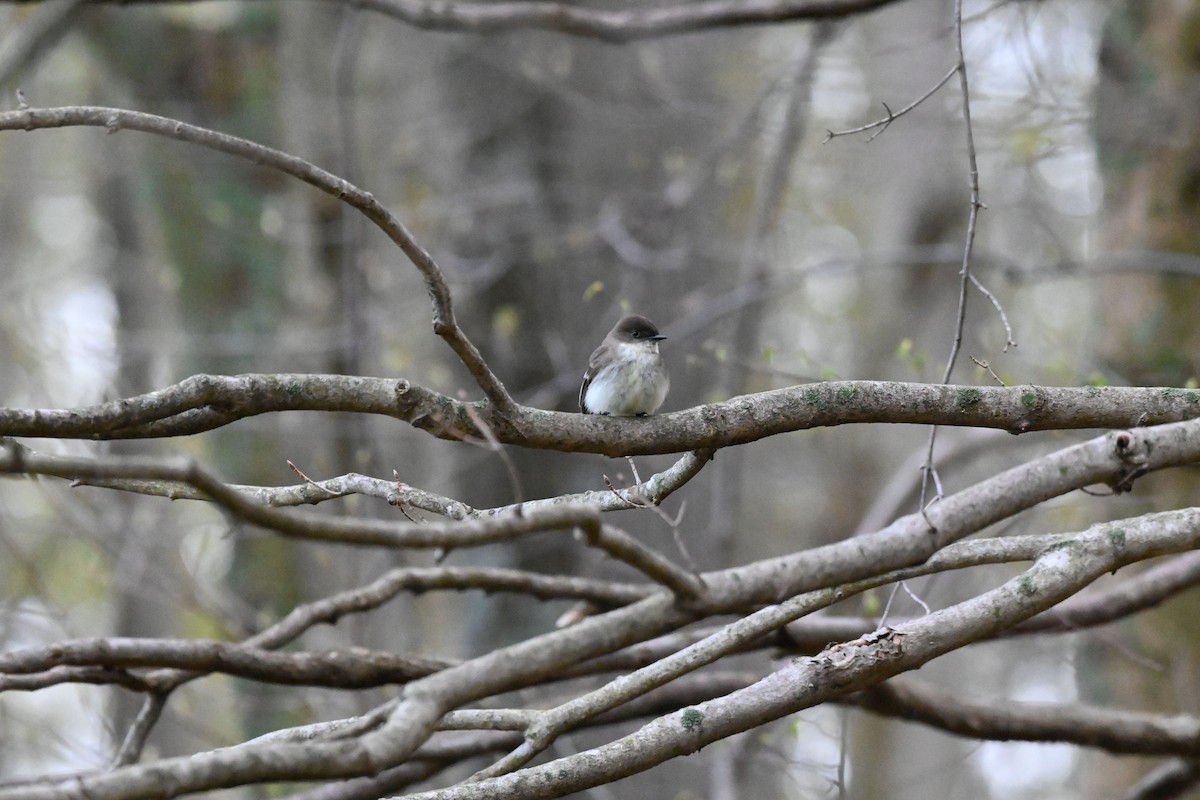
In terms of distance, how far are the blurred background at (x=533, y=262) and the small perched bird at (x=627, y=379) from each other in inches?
33.5

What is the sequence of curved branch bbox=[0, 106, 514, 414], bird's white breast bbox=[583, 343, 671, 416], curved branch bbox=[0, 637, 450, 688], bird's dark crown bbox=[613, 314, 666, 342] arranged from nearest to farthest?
curved branch bbox=[0, 106, 514, 414] → curved branch bbox=[0, 637, 450, 688] → bird's white breast bbox=[583, 343, 671, 416] → bird's dark crown bbox=[613, 314, 666, 342]

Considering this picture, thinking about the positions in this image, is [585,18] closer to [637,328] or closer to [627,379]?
[637,328]

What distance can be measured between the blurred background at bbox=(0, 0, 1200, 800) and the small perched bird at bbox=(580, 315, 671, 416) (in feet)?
2.79

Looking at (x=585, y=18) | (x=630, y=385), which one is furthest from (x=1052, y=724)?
(x=585, y=18)

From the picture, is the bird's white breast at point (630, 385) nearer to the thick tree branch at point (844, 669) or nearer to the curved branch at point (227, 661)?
the curved branch at point (227, 661)

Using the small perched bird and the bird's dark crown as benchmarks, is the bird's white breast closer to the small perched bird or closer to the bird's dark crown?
the small perched bird

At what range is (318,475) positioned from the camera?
25.7 feet

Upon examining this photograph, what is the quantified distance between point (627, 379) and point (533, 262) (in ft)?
11.5

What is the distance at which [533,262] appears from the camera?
7.88 metres

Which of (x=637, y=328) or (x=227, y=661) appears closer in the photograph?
(x=227, y=661)

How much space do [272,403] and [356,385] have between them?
0.20 m

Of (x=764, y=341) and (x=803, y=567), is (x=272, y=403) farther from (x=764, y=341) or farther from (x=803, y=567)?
(x=764, y=341)

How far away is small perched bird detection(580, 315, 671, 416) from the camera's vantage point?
4.52 meters

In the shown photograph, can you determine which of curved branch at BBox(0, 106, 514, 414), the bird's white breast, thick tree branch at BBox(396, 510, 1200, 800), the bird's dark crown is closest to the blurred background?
the bird's dark crown
